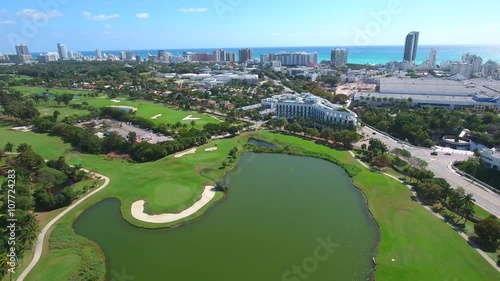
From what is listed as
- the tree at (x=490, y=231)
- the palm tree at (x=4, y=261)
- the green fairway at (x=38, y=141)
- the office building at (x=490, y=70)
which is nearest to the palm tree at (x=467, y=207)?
the tree at (x=490, y=231)

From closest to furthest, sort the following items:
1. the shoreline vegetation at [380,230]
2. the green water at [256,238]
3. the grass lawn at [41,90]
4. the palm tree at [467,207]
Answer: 1. the shoreline vegetation at [380,230]
2. the green water at [256,238]
3. the palm tree at [467,207]
4. the grass lawn at [41,90]

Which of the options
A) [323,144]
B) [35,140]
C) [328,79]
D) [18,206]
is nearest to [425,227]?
[323,144]

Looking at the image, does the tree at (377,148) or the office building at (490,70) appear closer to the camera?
the tree at (377,148)

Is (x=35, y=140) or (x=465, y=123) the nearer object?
(x=35, y=140)

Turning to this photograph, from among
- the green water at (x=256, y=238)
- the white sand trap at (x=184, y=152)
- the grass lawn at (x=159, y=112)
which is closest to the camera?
the green water at (x=256, y=238)

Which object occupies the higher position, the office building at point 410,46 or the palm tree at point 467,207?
the office building at point 410,46

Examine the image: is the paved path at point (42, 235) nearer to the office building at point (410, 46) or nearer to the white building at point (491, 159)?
the white building at point (491, 159)

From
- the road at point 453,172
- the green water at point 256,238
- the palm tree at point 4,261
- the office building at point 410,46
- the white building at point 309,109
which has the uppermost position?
the office building at point 410,46

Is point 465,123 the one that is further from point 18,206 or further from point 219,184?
point 18,206
